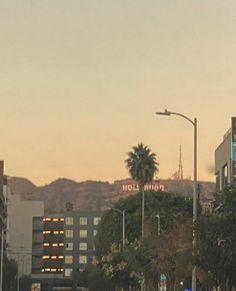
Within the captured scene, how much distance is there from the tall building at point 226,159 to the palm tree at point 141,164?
9568mm

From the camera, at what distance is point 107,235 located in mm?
94250

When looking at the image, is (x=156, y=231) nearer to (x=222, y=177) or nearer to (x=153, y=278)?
(x=153, y=278)

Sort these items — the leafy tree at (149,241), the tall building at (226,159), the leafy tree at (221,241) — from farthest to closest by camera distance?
the tall building at (226,159), the leafy tree at (149,241), the leafy tree at (221,241)

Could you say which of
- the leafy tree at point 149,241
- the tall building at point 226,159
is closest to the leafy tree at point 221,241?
the leafy tree at point 149,241

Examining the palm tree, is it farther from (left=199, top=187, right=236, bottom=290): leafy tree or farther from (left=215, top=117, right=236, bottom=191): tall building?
(left=199, top=187, right=236, bottom=290): leafy tree

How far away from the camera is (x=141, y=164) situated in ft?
312

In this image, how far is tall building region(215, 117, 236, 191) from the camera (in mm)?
90438

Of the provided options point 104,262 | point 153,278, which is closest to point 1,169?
point 104,262

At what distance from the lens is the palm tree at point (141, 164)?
95.0 meters

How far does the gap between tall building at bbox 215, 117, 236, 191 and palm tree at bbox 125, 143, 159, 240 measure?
9.57 metres

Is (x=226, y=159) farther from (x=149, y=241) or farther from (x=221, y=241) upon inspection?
(x=221, y=241)

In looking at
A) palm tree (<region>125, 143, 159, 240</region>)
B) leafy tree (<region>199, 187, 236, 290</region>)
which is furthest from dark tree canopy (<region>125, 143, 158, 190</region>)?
leafy tree (<region>199, 187, 236, 290</region>)

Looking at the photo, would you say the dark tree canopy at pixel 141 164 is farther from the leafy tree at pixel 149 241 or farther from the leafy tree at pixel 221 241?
the leafy tree at pixel 221 241

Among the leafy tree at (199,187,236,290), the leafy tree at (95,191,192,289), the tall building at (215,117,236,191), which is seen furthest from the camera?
the tall building at (215,117,236,191)
